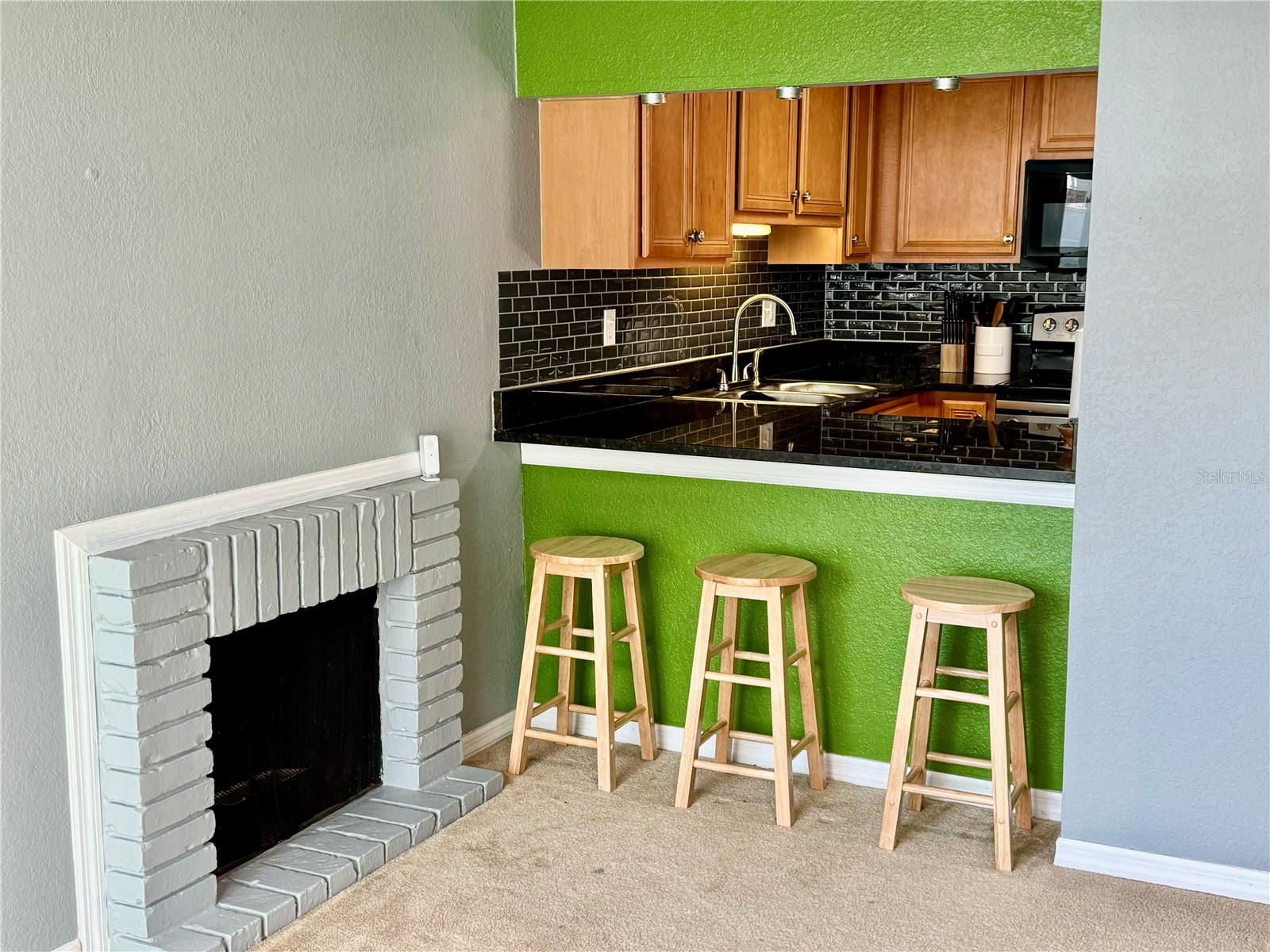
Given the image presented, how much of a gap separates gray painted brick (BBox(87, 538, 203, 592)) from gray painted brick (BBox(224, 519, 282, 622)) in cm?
17

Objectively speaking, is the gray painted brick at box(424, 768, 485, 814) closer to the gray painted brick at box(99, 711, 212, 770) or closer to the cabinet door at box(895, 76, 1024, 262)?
the gray painted brick at box(99, 711, 212, 770)

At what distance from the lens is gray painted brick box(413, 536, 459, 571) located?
3342 mm

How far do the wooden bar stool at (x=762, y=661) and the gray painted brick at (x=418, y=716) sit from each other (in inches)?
26.6

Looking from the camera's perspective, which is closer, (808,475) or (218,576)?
(218,576)

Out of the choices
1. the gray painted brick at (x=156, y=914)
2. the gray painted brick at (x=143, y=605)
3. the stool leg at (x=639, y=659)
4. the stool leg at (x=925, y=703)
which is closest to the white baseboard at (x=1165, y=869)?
the stool leg at (x=925, y=703)

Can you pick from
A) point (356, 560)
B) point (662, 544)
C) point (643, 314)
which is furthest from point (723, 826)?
point (643, 314)

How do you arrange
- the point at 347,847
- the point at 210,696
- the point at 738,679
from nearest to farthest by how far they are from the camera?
the point at 210,696, the point at 347,847, the point at 738,679

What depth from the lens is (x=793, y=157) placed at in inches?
185

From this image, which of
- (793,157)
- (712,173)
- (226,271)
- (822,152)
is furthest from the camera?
(822,152)

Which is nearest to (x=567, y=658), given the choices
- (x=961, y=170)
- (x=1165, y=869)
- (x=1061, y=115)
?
(x=1165, y=869)

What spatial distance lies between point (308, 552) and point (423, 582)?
1.55 feet

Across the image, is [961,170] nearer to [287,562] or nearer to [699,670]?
[699,670]

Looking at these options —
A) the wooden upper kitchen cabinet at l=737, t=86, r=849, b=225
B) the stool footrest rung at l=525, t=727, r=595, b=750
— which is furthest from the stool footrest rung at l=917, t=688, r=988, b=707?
the wooden upper kitchen cabinet at l=737, t=86, r=849, b=225

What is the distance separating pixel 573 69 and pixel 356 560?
1.59 metres
